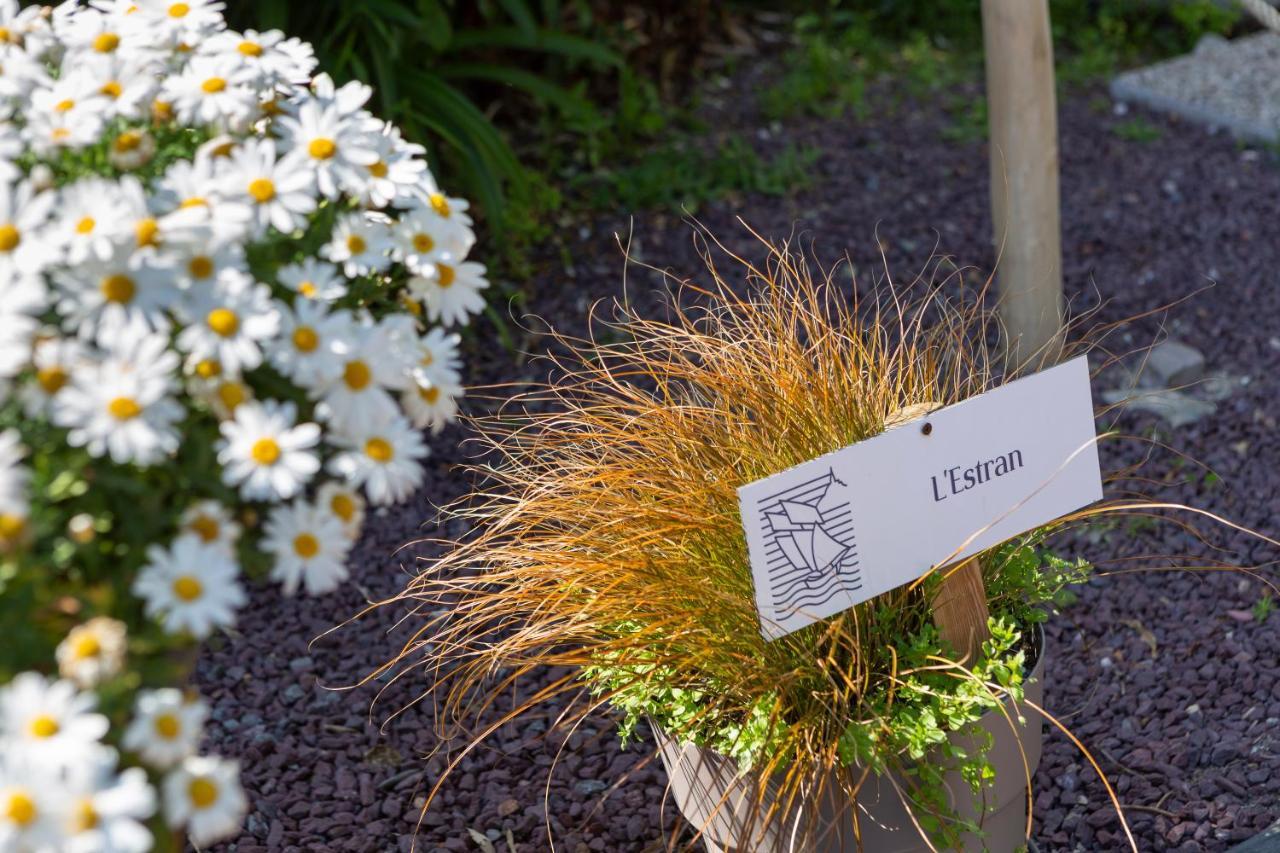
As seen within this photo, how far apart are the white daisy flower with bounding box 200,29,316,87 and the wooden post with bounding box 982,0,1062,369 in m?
1.51

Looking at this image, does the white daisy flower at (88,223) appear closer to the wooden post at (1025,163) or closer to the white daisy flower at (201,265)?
the white daisy flower at (201,265)

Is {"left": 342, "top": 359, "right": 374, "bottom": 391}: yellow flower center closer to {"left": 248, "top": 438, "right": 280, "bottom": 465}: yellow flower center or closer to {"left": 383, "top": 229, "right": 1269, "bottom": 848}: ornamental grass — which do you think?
{"left": 248, "top": 438, "right": 280, "bottom": 465}: yellow flower center

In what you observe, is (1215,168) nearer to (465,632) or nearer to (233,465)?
(465,632)

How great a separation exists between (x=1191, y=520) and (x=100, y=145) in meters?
2.05

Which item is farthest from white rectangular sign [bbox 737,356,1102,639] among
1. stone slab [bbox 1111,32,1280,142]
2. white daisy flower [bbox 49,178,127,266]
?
stone slab [bbox 1111,32,1280,142]

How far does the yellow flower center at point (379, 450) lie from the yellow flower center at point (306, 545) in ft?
0.25

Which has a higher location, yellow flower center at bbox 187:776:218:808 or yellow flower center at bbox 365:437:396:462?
yellow flower center at bbox 365:437:396:462

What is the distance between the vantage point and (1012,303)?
106 inches

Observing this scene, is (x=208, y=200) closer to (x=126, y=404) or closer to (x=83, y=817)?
(x=126, y=404)

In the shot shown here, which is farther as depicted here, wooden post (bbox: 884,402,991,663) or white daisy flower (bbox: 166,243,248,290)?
wooden post (bbox: 884,402,991,663)

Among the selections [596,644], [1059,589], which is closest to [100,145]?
[596,644]

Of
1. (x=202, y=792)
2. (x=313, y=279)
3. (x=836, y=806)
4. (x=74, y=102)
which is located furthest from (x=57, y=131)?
(x=836, y=806)

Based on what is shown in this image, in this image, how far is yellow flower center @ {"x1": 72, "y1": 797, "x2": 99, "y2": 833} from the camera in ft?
2.74

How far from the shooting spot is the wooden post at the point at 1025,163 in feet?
8.14
